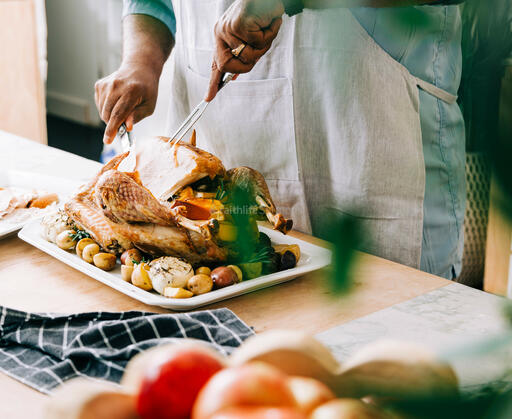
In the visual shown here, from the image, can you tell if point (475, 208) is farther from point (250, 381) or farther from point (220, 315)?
point (220, 315)

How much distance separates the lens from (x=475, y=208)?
0.23 meters

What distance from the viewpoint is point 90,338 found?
728mm

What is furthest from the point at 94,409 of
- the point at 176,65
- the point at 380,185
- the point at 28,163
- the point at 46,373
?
the point at 28,163

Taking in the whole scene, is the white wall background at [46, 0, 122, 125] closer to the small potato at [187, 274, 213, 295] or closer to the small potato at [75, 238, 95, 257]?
the small potato at [75, 238, 95, 257]

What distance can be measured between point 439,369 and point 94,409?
21cm

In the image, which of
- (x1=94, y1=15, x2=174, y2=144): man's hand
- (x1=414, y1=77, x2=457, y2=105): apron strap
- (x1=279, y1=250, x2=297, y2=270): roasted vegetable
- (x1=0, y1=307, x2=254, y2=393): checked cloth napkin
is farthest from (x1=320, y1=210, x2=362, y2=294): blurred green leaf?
(x1=94, y1=15, x2=174, y2=144): man's hand

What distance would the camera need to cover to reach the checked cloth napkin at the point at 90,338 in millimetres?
677

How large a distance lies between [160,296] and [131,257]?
130 millimetres

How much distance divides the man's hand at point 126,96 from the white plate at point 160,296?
1.23 ft

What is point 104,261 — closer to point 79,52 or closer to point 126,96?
point 126,96

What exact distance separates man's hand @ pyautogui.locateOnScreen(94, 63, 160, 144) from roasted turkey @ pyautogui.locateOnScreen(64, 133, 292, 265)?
25 cm

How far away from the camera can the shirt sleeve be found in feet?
4.89

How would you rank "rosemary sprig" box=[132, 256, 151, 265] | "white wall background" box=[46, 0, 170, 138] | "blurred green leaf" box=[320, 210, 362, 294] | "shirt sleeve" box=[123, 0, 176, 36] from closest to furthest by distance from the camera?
"blurred green leaf" box=[320, 210, 362, 294] → "rosemary sprig" box=[132, 256, 151, 265] → "shirt sleeve" box=[123, 0, 176, 36] → "white wall background" box=[46, 0, 170, 138]

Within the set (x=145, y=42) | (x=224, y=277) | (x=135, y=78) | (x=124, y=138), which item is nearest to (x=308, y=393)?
(x=224, y=277)
